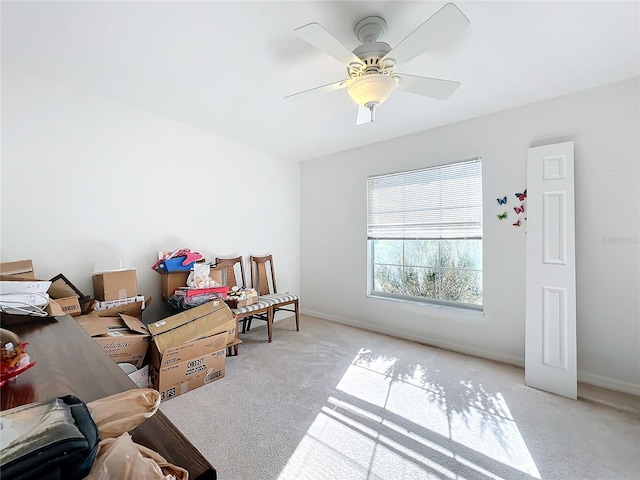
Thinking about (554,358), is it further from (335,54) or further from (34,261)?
(34,261)

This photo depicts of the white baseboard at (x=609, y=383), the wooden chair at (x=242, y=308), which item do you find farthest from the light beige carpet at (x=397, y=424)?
the wooden chair at (x=242, y=308)

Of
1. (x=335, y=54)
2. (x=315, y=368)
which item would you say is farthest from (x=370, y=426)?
(x=335, y=54)

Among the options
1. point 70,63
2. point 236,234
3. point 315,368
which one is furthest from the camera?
point 236,234

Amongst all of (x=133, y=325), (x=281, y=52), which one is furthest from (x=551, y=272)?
(x=133, y=325)

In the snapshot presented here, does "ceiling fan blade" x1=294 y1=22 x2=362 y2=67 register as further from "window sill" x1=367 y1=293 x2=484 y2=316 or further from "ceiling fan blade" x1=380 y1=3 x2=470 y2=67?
"window sill" x1=367 y1=293 x2=484 y2=316

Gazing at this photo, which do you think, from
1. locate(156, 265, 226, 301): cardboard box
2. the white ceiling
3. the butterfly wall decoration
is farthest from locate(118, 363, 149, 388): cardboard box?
the butterfly wall decoration

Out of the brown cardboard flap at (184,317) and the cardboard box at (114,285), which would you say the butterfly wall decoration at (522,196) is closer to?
the brown cardboard flap at (184,317)

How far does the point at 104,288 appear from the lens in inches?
91.7

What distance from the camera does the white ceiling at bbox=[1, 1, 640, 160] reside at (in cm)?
157

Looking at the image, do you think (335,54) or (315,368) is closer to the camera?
(335,54)

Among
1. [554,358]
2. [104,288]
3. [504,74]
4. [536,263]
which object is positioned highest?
[504,74]

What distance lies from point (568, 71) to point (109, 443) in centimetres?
317

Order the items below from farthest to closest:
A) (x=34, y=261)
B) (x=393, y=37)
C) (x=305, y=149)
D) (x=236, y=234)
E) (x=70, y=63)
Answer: (x=305, y=149), (x=236, y=234), (x=34, y=261), (x=70, y=63), (x=393, y=37)

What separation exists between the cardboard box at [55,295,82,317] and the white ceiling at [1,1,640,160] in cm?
168
